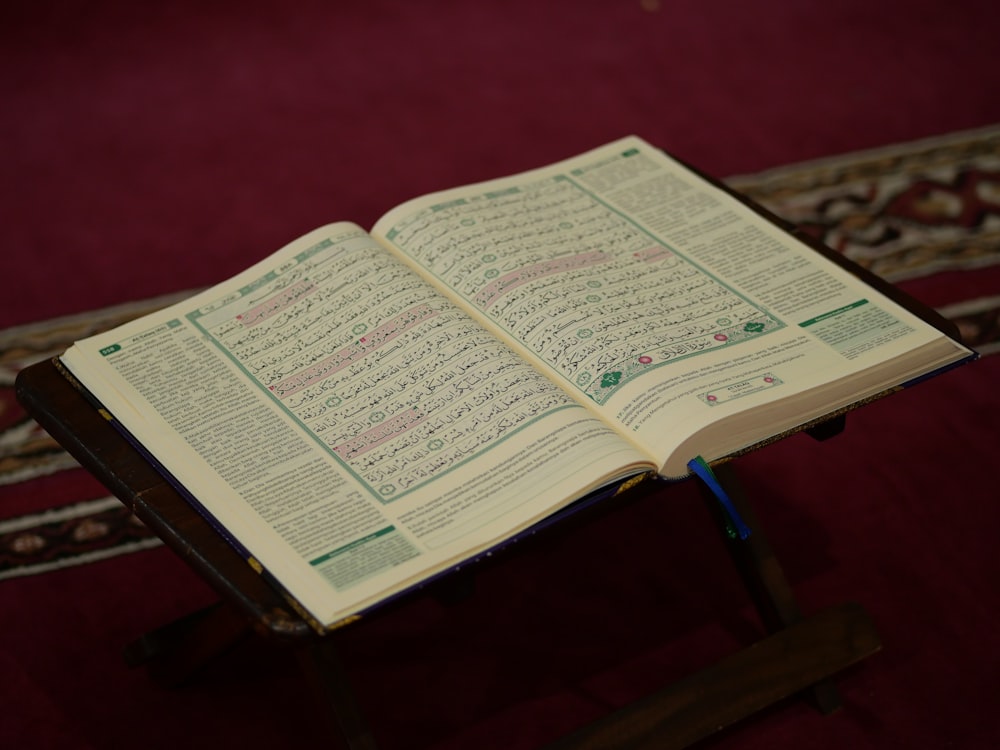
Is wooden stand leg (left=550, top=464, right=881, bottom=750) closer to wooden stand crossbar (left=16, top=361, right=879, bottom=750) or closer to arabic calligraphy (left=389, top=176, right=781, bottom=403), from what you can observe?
wooden stand crossbar (left=16, top=361, right=879, bottom=750)

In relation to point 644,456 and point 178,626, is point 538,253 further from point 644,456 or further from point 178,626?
point 178,626

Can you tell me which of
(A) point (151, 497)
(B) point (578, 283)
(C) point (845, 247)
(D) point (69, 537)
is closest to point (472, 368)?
(B) point (578, 283)

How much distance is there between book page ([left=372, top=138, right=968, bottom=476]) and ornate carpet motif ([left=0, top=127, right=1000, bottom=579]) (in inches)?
27.7

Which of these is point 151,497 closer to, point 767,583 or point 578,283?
point 578,283

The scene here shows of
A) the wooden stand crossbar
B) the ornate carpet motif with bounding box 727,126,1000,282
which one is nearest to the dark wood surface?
the wooden stand crossbar

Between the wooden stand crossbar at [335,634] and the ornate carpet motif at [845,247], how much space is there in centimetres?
28

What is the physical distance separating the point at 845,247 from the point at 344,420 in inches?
57.6

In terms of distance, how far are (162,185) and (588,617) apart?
1369 millimetres

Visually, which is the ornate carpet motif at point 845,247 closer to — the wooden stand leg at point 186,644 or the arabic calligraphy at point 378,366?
the wooden stand leg at point 186,644

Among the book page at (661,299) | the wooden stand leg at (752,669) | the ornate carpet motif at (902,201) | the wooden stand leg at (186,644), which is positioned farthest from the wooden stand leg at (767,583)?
the ornate carpet motif at (902,201)

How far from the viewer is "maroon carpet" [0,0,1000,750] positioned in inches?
62.7

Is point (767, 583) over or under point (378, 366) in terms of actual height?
under

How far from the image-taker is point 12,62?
114 inches

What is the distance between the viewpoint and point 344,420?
119 centimetres
